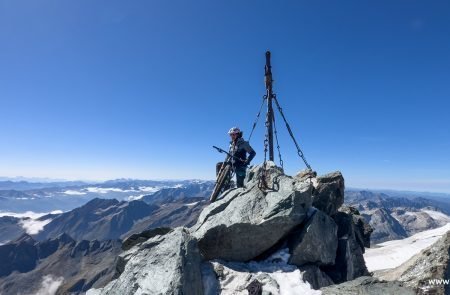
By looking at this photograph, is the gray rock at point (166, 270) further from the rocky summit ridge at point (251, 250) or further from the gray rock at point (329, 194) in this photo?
the gray rock at point (329, 194)

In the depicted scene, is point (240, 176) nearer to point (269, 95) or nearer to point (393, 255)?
point (269, 95)

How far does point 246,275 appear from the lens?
14430 mm

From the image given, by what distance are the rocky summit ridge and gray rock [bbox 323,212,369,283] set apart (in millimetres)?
50

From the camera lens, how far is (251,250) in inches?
636

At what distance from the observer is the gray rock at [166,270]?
475 inches

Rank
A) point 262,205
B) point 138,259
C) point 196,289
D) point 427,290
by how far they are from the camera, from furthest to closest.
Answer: point 262,205 < point 138,259 < point 196,289 < point 427,290

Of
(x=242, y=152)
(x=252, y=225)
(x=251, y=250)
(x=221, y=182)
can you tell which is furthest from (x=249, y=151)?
(x=251, y=250)

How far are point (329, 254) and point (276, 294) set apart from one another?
454 centimetres

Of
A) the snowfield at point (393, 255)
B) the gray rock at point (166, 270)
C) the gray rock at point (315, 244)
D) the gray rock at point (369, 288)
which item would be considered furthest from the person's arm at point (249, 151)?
the snowfield at point (393, 255)

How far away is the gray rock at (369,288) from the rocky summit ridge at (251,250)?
13.1 inches

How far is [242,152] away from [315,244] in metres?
8.73

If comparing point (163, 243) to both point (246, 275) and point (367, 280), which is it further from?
point (367, 280)

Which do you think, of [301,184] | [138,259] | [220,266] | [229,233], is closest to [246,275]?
[220,266]

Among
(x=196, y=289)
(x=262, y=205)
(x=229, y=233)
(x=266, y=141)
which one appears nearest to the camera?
(x=196, y=289)
